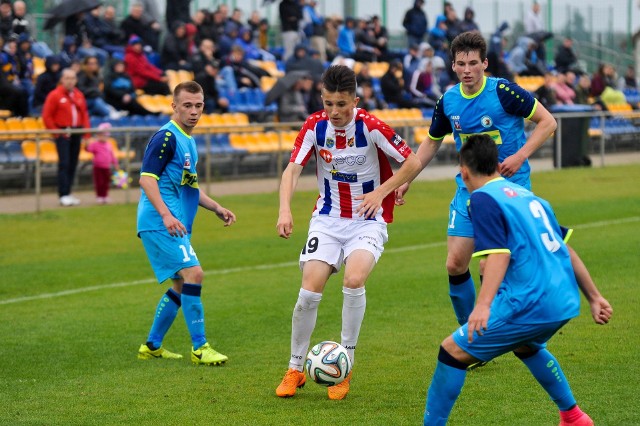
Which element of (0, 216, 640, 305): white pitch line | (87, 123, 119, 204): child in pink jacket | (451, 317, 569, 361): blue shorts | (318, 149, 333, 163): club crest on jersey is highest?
(318, 149, 333, 163): club crest on jersey

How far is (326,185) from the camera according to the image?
759 centimetres

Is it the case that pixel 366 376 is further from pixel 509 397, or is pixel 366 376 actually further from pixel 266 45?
pixel 266 45

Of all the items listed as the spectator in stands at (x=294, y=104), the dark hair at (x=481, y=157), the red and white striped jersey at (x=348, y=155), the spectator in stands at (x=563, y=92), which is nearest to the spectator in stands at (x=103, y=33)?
Result: the spectator in stands at (x=294, y=104)

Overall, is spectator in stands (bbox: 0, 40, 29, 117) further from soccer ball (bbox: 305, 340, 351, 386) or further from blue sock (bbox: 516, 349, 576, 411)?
blue sock (bbox: 516, 349, 576, 411)

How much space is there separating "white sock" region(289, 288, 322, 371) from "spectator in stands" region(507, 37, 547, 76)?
2747 centimetres

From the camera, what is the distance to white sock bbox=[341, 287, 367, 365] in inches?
283

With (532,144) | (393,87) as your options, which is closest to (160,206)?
(532,144)

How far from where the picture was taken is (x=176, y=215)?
829 cm

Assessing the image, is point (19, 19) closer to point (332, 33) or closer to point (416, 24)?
point (332, 33)

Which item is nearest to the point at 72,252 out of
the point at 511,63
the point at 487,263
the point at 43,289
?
the point at 43,289

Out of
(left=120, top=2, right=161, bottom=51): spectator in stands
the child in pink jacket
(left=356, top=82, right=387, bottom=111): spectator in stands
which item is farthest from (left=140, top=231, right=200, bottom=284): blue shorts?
(left=120, top=2, right=161, bottom=51): spectator in stands

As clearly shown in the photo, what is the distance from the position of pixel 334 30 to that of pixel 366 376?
72.5 ft

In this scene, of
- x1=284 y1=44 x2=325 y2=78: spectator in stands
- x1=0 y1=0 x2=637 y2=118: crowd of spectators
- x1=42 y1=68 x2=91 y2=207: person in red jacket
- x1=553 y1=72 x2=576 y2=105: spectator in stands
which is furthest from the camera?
x1=553 y1=72 x2=576 y2=105: spectator in stands

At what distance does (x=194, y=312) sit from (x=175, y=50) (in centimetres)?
1666
